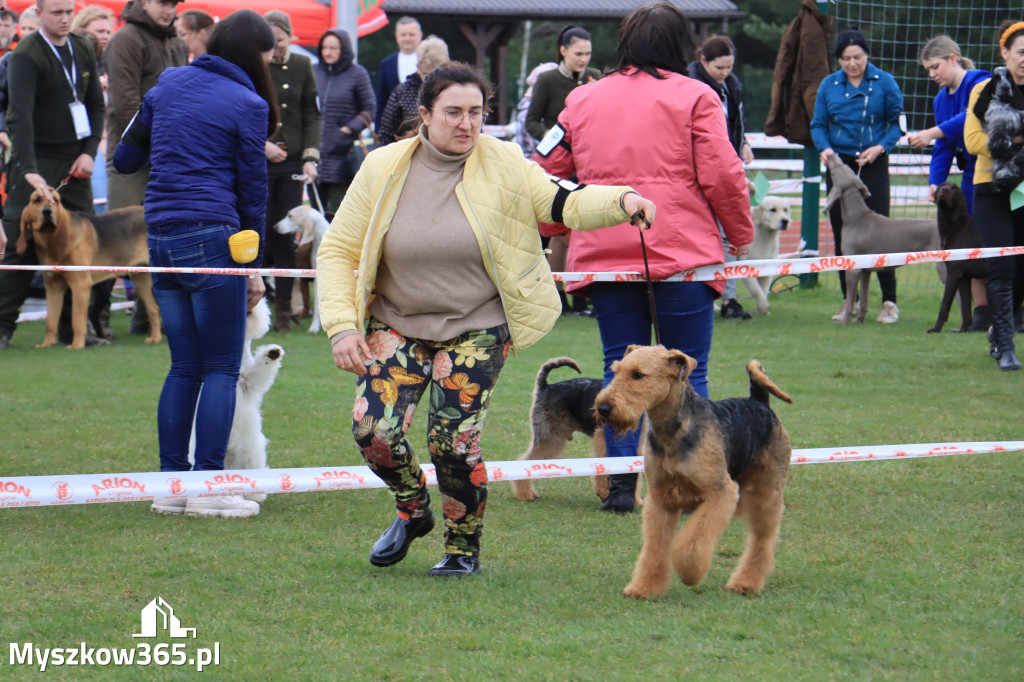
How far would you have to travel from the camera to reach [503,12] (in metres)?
25.2

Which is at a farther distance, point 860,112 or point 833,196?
point 860,112

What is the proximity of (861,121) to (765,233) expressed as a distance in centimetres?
167

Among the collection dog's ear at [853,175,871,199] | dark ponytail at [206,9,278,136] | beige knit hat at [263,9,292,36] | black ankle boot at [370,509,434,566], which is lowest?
black ankle boot at [370,509,434,566]

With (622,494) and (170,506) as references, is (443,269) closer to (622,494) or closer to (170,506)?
(622,494)

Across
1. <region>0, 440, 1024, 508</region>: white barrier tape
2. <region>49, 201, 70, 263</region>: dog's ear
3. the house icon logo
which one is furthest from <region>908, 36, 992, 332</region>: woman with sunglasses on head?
the house icon logo

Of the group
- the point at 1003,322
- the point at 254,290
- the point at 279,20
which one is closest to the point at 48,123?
the point at 279,20

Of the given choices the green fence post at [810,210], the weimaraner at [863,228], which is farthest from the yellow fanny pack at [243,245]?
the green fence post at [810,210]

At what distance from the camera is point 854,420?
269 inches

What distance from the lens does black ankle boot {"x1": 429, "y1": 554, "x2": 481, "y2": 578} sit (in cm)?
406

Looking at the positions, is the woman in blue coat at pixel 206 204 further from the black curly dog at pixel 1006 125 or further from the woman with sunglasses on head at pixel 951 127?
the woman with sunglasses on head at pixel 951 127

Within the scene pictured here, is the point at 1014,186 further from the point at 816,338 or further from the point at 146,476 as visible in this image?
the point at 146,476

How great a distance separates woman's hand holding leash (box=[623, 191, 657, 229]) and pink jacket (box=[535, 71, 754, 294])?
90 centimetres

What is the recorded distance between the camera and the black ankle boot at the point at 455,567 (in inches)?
160

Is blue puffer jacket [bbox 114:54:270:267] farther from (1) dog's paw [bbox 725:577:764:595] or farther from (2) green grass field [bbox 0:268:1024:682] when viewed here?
(1) dog's paw [bbox 725:577:764:595]
